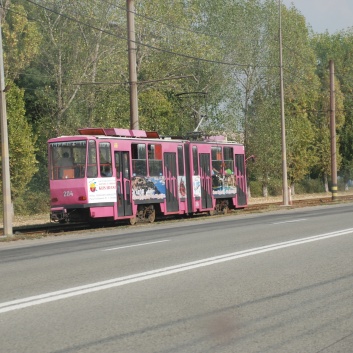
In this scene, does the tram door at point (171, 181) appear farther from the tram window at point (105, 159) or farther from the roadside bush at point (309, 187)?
the roadside bush at point (309, 187)

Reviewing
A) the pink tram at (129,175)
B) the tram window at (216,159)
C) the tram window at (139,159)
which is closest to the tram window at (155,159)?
the pink tram at (129,175)

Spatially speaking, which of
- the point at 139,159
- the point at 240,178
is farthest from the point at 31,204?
the point at 139,159

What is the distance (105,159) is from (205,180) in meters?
7.70

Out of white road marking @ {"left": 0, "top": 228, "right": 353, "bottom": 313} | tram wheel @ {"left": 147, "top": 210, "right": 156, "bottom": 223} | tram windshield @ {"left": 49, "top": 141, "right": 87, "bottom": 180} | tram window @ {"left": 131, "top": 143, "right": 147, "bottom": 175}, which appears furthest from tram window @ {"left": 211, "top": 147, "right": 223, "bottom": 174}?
white road marking @ {"left": 0, "top": 228, "right": 353, "bottom": 313}

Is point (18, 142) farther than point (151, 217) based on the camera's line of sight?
Yes

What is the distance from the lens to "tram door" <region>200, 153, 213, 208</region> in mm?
36938

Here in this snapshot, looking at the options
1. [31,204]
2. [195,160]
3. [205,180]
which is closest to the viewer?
[195,160]

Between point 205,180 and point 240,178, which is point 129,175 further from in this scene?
point 240,178

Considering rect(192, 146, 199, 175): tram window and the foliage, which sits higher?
the foliage

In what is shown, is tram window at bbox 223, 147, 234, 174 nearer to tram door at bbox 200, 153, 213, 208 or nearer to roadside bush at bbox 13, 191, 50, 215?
tram door at bbox 200, 153, 213, 208

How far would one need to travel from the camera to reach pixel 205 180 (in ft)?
122

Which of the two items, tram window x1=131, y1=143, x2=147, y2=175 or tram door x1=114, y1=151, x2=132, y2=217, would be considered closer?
tram door x1=114, y1=151, x2=132, y2=217

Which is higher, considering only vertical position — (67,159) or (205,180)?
(67,159)

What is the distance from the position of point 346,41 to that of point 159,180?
78353mm
